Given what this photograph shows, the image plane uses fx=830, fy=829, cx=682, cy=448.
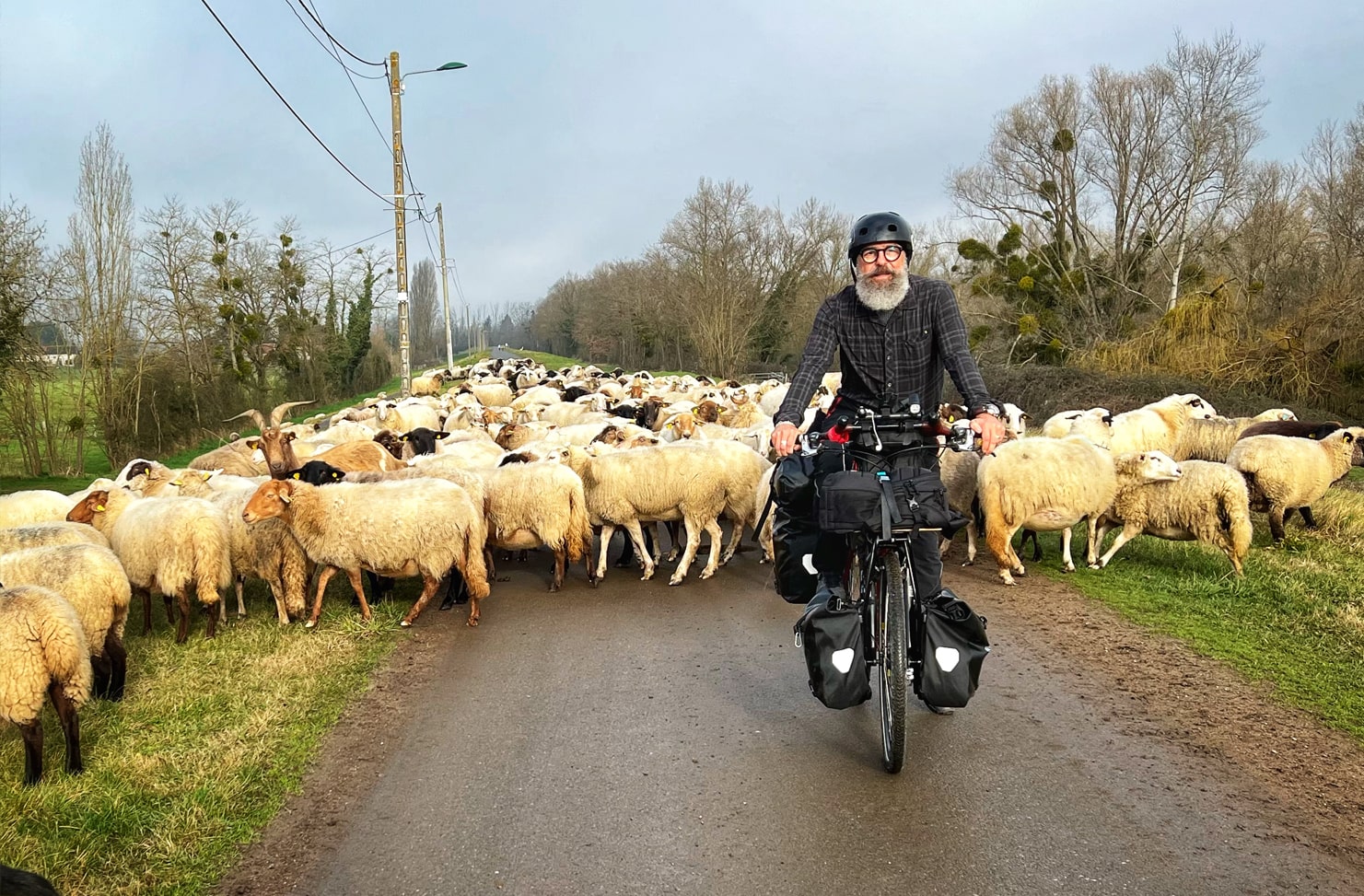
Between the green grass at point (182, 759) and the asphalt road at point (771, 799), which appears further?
the green grass at point (182, 759)

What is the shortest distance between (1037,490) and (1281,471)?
314 centimetres

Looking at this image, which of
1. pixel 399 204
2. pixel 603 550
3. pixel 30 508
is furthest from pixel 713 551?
pixel 399 204

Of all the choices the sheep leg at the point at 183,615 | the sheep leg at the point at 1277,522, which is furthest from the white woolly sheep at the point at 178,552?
the sheep leg at the point at 1277,522

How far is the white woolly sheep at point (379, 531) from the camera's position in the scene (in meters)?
7.02

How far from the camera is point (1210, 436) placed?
1187 cm

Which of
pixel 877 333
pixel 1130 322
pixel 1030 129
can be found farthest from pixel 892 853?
pixel 1030 129

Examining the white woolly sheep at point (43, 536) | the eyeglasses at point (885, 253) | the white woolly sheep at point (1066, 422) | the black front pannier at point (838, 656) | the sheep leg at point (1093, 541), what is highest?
the eyeglasses at point (885, 253)

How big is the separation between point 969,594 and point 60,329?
2083 cm

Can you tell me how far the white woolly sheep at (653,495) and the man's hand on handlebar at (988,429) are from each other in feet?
16.1

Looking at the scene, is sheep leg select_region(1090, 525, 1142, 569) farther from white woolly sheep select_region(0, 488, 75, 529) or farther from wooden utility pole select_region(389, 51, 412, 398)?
wooden utility pole select_region(389, 51, 412, 398)

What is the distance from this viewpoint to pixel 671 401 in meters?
19.1

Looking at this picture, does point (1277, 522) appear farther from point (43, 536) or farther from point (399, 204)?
point (399, 204)

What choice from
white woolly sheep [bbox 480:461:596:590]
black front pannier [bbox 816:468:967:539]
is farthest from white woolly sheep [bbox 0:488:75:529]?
black front pannier [bbox 816:468:967:539]

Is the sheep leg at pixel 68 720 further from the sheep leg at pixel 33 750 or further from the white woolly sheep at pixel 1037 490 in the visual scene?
the white woolly sheep at pixel 1037 490
